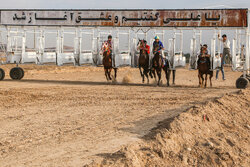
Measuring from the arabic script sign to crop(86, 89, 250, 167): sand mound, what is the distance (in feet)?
33.9

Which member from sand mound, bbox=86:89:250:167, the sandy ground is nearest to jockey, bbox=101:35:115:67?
the sandy ground

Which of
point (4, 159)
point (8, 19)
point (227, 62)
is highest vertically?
point (8, 19)

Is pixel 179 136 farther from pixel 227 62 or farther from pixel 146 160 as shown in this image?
pixel 227 62

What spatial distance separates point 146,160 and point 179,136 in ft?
4.77

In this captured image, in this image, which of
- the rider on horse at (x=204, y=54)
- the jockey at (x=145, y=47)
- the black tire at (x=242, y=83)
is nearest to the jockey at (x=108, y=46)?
the jockey at (x=145, y=47)

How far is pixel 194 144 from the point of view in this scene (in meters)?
6.75

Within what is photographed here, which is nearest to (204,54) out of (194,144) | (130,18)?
(130,18)

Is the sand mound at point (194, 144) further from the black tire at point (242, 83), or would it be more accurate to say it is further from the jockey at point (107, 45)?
the jockey at point (107, 45)

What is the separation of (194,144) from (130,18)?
14.1m

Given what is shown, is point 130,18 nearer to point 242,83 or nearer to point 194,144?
point 242,83

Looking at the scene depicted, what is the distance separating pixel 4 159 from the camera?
5633 millimetres

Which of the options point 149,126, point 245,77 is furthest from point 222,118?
point 245,77

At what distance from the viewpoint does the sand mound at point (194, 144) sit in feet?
18.5

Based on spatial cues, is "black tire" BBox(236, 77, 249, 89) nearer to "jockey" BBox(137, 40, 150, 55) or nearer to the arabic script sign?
the arabic script sign
